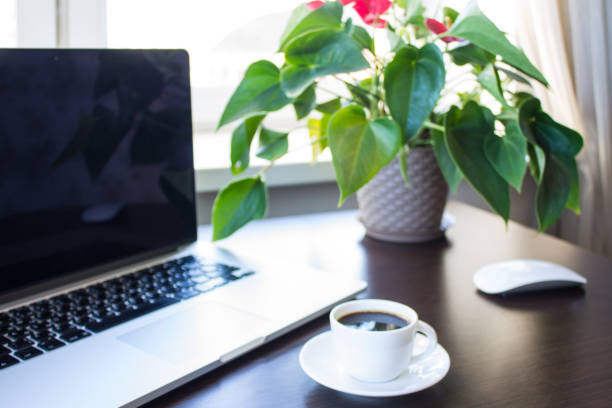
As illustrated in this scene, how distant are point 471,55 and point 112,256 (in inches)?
20.7

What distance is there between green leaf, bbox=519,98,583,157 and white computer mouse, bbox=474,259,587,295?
15 cm

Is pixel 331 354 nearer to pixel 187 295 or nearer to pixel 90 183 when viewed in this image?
pixel 187 295

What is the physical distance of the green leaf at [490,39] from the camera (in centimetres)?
65

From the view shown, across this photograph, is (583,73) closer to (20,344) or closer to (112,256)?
(112,256)

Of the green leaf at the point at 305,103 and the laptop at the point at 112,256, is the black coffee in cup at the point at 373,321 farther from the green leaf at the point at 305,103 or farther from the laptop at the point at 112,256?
the green leaf at the point at 305,103

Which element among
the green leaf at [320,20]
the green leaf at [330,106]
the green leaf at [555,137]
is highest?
the green leaf at [320,20]

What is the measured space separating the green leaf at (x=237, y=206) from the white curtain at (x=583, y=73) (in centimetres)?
68

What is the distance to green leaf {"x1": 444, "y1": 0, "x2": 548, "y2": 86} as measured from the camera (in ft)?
2.13

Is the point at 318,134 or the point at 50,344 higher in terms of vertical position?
the point at 318,134

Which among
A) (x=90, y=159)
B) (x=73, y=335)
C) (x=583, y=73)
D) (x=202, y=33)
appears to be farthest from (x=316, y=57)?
(x=583, y=73)

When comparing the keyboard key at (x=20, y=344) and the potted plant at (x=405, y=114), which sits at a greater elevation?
the potted plant at (x=405, y=114)

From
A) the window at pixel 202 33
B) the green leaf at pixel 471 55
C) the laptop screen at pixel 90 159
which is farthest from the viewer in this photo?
the window at pixel 202 33

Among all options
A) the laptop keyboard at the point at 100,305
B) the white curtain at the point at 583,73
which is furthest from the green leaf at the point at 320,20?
the white curtain at the point at 583,73

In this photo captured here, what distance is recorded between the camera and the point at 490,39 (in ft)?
2.17
